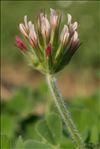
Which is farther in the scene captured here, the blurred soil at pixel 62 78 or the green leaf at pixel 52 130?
the blurred soil at pixel 62 78

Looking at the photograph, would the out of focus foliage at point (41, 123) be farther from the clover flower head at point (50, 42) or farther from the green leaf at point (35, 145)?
the clover flower head at point (50, 42)

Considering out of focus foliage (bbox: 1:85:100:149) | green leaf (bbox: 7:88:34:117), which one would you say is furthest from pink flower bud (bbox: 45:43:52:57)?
green leaf (bbox: 7:88:34:117)

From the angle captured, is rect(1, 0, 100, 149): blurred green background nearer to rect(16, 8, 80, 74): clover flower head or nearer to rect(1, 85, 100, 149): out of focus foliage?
rect(1, 85, 100, 149): out of focus foliage

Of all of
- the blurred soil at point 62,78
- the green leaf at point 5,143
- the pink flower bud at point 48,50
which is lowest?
the blurred soil at point 62,78

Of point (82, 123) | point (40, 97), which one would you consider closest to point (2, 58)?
point (40, 97)

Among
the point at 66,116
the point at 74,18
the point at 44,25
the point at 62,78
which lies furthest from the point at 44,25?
the point at 74,18

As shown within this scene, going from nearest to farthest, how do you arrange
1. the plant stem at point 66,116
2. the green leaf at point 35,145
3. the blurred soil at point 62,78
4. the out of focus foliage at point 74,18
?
the plant stem at point 66,116, the green leaf at point 35,145, the blurred soil at point 62,78, the out of focus foliage at point 74,18

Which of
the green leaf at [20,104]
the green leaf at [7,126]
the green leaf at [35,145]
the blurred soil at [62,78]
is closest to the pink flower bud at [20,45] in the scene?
the green leaf at [35,145]
